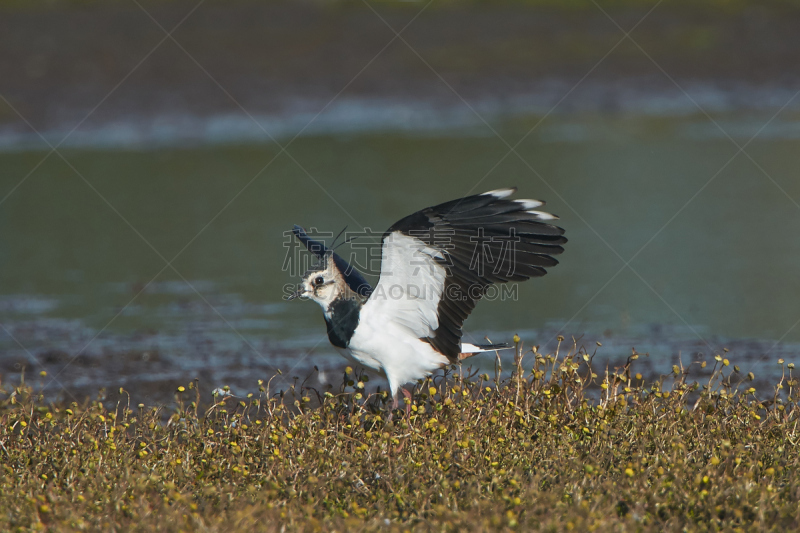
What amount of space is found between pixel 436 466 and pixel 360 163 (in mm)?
11175

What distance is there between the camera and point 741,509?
3816 mm

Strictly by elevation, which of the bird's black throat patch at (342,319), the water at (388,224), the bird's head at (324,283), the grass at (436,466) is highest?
the water at (388,224)

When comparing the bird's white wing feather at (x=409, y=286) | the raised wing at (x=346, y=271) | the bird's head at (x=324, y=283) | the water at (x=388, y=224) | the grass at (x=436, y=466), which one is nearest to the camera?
the grass at (x=436, y=466)

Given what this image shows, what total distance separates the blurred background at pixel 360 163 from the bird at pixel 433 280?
164 cm

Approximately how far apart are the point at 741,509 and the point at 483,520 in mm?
1068

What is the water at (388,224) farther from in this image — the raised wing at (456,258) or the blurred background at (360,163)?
the raised wing at (456,258)

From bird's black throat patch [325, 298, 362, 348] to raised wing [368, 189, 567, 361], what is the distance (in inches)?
4.6

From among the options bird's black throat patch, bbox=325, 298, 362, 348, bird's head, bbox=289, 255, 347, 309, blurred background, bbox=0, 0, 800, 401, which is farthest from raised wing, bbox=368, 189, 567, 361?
blurred background, bbox=0, 0, 800, 401

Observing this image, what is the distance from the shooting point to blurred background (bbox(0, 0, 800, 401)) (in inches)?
311

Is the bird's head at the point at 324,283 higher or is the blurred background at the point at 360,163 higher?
the blurred background at the point at 360,163

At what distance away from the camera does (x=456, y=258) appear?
526 cm

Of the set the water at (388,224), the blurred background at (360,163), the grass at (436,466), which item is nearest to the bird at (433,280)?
the grass at (436,466)

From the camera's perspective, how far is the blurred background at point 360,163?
7.91m

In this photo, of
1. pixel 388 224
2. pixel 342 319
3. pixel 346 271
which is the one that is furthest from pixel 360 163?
pixel 342 319
